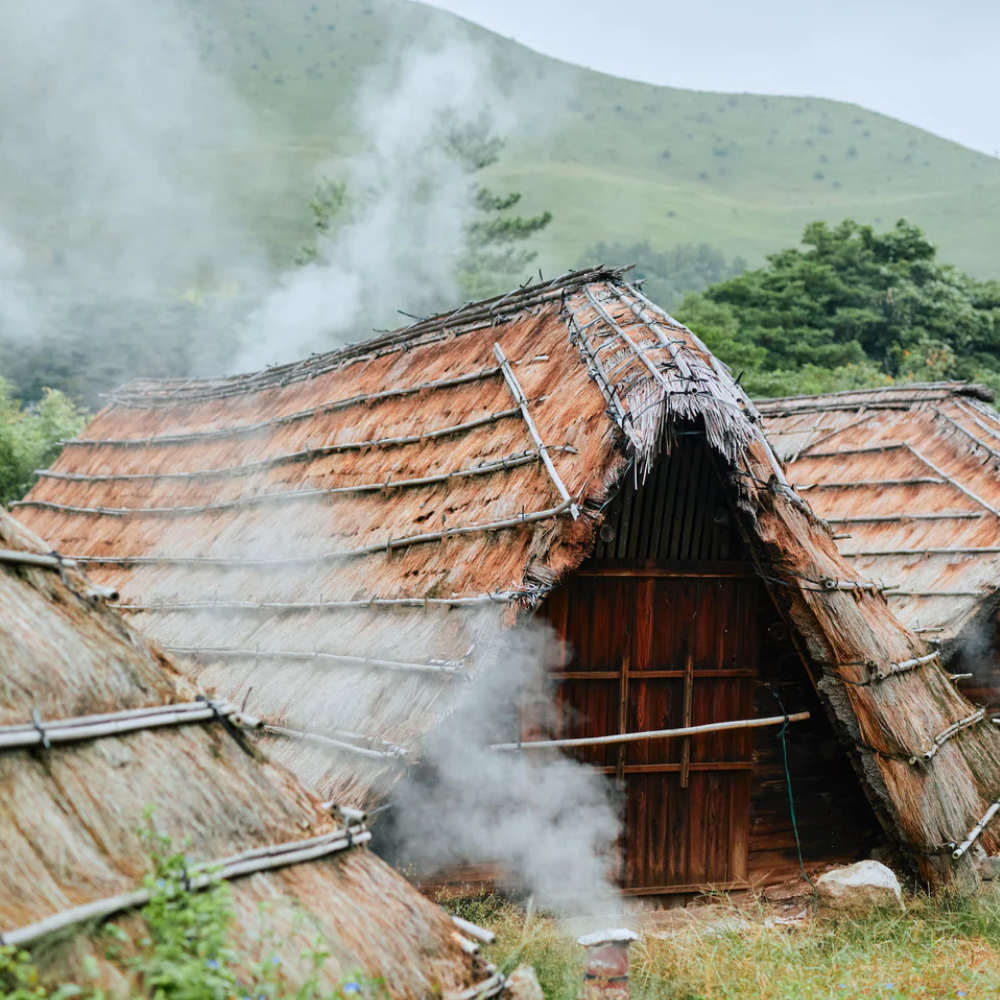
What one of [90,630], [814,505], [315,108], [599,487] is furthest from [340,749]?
[315,108]

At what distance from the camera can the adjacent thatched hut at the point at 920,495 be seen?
36.4 feet

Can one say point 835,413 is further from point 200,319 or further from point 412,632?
point 200,319

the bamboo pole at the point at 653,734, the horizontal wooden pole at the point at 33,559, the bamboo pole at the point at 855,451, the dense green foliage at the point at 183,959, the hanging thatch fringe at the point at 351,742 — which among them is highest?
the bamboo pole at the point at 855,451

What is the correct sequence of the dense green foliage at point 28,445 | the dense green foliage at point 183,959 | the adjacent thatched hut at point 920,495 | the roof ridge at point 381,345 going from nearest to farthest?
the dense green foliage at point 183,959 → the roof ridge at point 381,345 → the adjacent thatched hut at point 920,495 → the dense green foliage at point 28,445

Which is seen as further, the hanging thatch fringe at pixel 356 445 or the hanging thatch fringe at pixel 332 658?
the hanging thatch fringe at pixel 356 445

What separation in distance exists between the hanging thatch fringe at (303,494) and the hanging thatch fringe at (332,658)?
145 centimetres

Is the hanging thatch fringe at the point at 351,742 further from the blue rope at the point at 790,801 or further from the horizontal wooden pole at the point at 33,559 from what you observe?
the blue rope at the point at 790,801

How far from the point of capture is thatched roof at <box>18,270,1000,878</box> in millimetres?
6387

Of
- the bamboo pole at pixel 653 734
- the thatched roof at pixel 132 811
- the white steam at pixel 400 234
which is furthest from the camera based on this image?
the white steam at pixel 400 234

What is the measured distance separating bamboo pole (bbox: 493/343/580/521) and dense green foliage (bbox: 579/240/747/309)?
43.5 metres

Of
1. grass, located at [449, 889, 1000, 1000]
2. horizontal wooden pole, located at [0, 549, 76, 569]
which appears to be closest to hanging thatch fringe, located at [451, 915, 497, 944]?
grass, located at [449, 889, 1000, 1000]

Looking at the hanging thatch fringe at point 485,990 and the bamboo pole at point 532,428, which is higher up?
the bamboo pole at point 532,428

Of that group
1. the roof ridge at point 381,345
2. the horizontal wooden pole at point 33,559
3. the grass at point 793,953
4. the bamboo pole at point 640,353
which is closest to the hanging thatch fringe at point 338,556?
the bamboo pole at point 640,353

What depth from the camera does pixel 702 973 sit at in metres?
5.57
